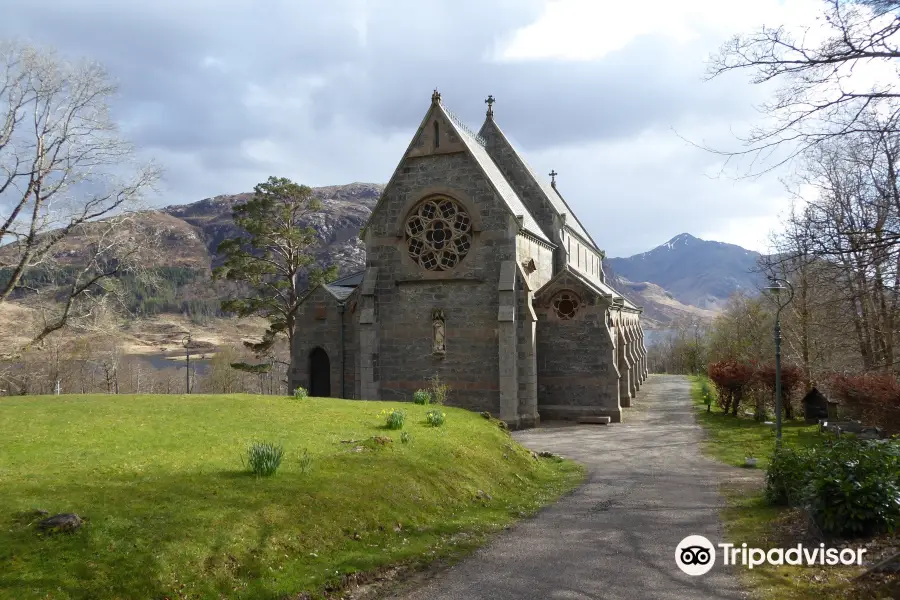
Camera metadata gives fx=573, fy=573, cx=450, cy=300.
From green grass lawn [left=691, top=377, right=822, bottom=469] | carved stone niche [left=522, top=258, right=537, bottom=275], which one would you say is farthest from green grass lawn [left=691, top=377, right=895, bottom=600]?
carved stone niche [left=522, top=258, right=537, bottom=275]

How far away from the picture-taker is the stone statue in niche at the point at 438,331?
26125mm

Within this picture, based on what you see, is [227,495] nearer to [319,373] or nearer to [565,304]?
[319,373]

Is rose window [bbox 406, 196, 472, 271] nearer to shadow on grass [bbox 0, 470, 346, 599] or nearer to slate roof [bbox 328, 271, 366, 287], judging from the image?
slate roof [bbox 328, 271, 366, 287]

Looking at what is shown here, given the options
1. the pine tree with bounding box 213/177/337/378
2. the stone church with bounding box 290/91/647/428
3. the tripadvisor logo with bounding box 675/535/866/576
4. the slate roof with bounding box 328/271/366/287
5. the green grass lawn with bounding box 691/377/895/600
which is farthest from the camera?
the pine tree with bounding box 213/177/337/378

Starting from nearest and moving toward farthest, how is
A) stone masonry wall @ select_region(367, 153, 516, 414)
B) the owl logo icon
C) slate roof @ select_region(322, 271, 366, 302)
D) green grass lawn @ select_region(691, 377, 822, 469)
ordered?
the owl logo icon, green grass lawn @ select_region(691, 377, 822, 469), stone masonry wall @ select_region(367, 153, 516, 414), slate roof @ select_region(322, 271, 366, 302)

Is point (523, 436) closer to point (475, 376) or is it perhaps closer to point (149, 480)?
point (475, 376)

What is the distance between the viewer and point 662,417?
29641 millimetres

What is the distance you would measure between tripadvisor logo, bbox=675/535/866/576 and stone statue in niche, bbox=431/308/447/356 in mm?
17063

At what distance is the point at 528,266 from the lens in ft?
88.9

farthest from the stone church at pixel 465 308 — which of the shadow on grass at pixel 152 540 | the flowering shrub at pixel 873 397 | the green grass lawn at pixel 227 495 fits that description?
the shadow on grass at pixel 152 540

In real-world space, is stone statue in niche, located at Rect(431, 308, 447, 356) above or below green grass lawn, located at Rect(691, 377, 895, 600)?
above

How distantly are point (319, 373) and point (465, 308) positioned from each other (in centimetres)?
871

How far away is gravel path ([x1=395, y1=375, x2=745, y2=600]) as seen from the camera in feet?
25.9

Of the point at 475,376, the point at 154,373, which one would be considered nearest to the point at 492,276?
the point at 475,376
